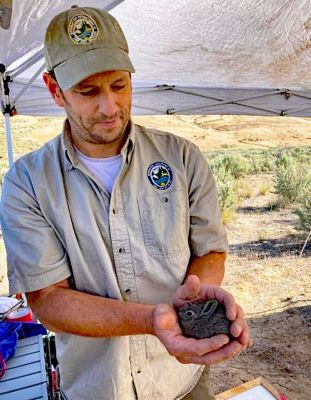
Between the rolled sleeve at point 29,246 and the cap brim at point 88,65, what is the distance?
15.3 inches

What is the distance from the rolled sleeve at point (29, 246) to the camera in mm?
1455

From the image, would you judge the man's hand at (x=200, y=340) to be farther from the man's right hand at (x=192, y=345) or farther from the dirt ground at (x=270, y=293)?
the dirt ground at (x=270, y=293)

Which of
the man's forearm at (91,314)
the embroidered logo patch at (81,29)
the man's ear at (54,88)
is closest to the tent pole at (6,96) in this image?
the man's ear at (54,88)

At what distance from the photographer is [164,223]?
5.09ft

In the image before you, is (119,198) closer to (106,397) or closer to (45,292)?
(45,292)

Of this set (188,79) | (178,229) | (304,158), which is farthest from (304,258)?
(304,158)

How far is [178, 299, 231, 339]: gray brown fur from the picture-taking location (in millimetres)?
1273

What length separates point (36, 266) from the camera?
1.45 metres

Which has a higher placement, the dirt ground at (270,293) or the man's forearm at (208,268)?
the man's forearm at (208,268)

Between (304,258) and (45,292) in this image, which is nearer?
(45,292)

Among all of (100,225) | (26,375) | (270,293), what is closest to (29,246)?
(100,225)

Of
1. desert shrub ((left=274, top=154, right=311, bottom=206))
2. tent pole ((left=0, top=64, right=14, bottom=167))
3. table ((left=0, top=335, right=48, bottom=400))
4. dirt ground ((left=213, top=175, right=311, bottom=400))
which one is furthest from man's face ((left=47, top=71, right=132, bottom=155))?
A: desert shrub ((left=274, top=154, right=311, bottom=206))

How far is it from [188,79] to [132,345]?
3.08m

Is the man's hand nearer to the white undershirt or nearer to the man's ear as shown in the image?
the white undershirt
